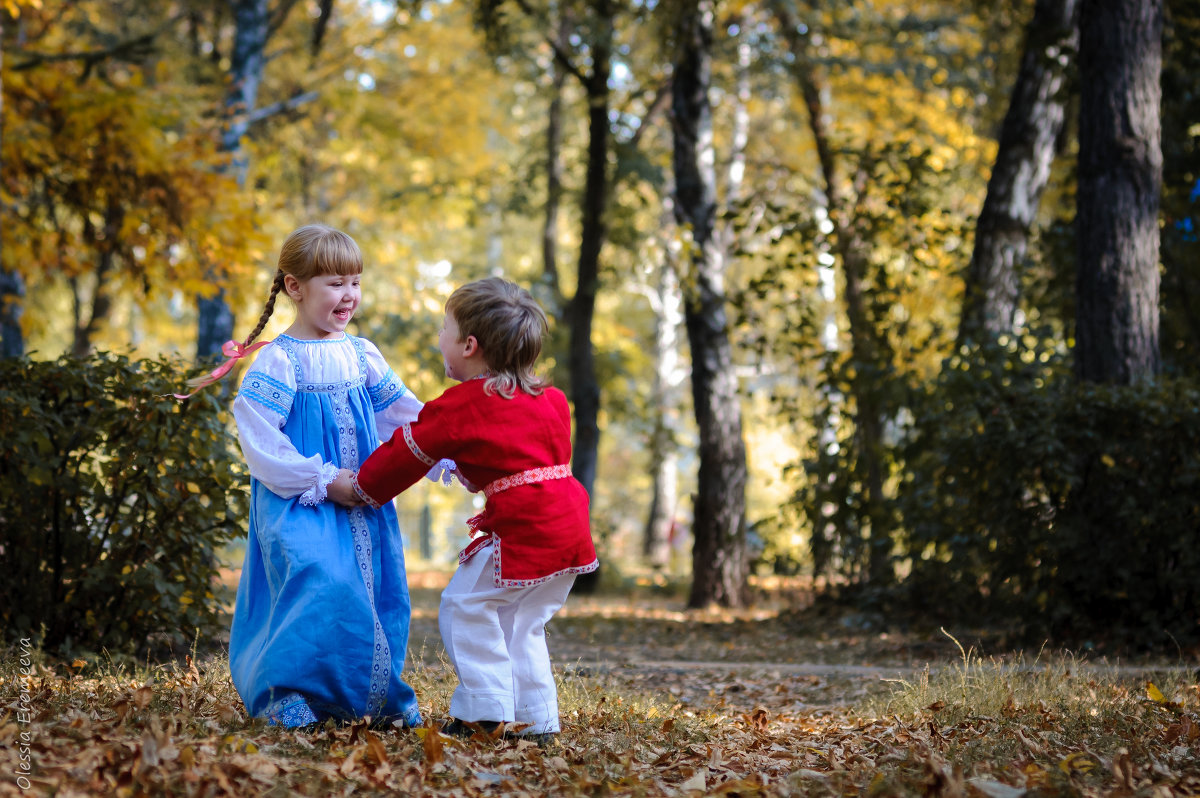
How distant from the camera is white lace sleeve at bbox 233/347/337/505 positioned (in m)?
3.44

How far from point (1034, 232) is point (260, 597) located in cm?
731

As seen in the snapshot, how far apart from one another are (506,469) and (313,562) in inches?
27.6

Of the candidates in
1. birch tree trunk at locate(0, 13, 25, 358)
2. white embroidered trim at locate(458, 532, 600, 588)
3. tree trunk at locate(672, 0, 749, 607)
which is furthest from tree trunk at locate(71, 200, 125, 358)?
tree trunk at locate(672, 0, 749, 607)

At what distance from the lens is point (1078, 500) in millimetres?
6297

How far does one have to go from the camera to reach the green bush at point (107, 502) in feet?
15.8

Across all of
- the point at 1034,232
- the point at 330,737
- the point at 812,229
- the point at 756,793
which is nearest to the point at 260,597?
the point at 330,737

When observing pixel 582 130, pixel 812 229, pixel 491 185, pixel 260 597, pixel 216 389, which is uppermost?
pixel 582 130

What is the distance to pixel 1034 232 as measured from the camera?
28.7ft

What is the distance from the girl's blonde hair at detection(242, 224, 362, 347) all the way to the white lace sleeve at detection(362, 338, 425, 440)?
13.5 inches

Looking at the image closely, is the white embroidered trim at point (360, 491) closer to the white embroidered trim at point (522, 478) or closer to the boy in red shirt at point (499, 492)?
the boy in red shirt at point (499, 492)

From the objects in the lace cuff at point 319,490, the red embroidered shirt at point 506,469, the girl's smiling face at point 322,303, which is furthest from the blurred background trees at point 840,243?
the red embroidered shirt at point 506,469

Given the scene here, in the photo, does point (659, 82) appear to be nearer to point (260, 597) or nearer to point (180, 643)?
point (180, 643)

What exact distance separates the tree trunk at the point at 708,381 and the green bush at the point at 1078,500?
2.91 metres

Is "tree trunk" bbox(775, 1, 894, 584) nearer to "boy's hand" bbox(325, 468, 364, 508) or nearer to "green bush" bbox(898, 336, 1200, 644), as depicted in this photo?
"green bush" bbox(898, 336, 1200, 644)
